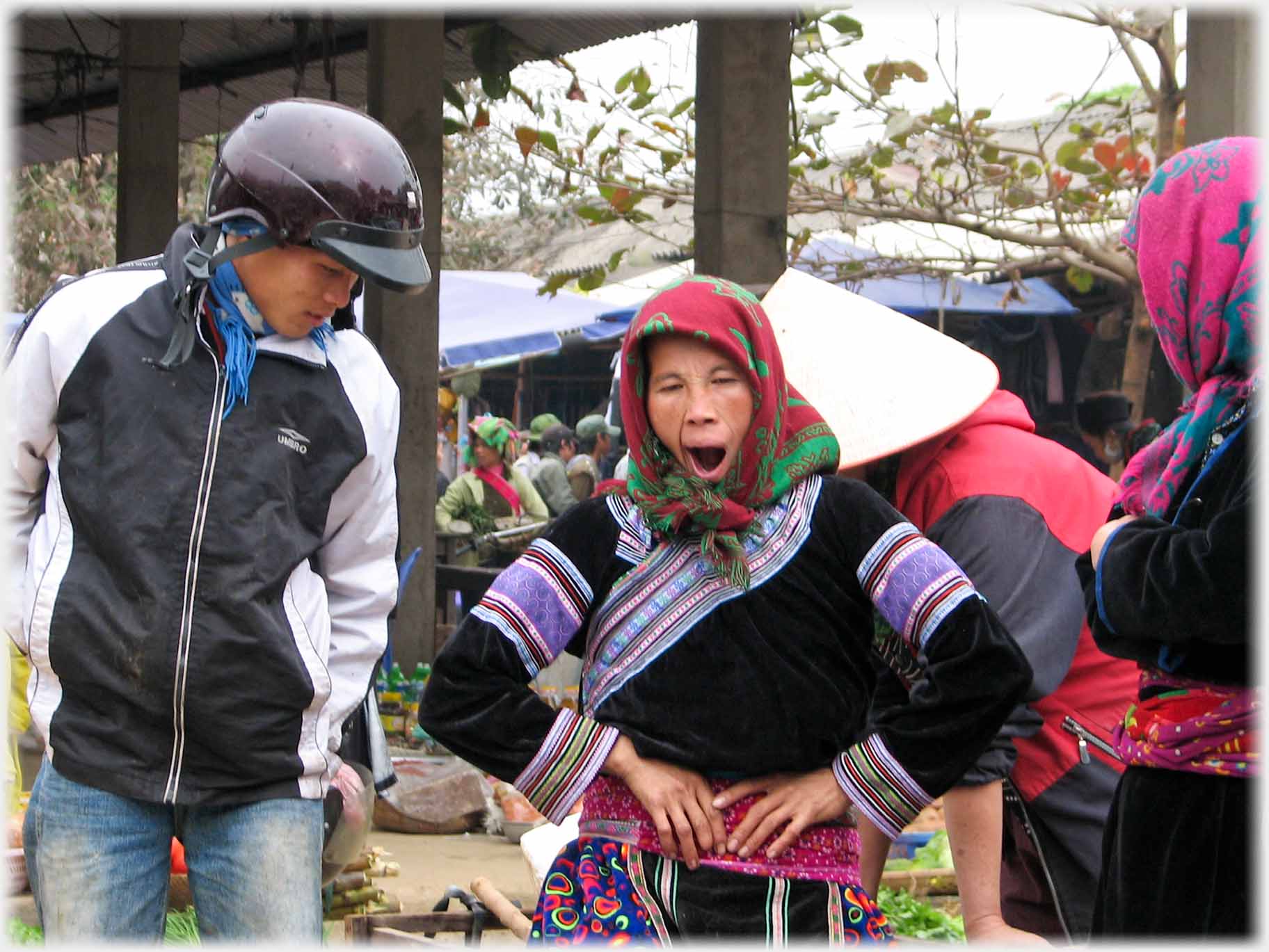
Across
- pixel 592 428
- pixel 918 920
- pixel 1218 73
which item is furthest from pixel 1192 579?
pixel 592 428

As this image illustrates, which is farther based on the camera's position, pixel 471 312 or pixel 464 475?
pixel 471 312

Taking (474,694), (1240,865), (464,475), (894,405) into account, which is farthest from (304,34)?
(1240,865)

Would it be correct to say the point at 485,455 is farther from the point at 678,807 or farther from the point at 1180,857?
the point at 1180,857

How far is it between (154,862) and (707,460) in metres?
1.17

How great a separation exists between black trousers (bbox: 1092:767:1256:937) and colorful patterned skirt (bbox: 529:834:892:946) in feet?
1.26

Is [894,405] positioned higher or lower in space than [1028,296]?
lower

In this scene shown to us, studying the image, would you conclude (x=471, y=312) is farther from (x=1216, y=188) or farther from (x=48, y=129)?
(x=1216, y=188)

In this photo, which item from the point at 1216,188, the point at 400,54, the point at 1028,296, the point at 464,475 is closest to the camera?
the point at 1216,188

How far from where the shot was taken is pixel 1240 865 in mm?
2271

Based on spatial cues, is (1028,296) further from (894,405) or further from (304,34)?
(894,405)

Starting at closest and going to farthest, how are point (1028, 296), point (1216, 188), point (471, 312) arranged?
point (1216, 188)
point (1028, 296)
point (471, 312)

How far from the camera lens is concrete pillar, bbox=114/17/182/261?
9930 mm

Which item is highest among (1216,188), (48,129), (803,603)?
(48,129)

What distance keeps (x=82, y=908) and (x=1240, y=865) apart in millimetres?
1833
